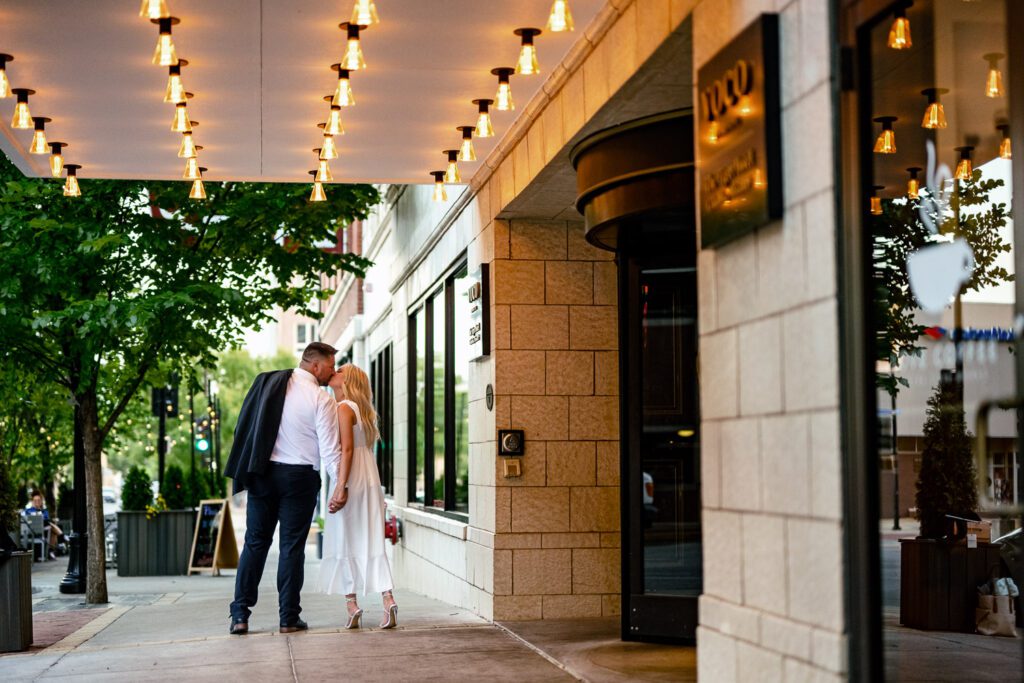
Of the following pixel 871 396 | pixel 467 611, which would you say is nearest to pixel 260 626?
pixel 467 611

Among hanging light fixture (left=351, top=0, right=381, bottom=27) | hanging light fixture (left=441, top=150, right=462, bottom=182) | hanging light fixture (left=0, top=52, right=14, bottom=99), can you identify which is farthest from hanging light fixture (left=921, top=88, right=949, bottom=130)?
hanging light fixture (left=0, top=52, right=14, bottom=99)

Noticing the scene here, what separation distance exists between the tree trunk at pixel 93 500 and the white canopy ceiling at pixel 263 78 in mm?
4332

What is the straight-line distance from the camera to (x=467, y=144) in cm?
918

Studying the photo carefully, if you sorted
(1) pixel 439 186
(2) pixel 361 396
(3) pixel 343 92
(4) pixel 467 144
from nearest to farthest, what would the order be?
(3) pixel 343 92 → (2) pixel 361 396 → (4) pixel 467 144 → (1) pixel 439 186

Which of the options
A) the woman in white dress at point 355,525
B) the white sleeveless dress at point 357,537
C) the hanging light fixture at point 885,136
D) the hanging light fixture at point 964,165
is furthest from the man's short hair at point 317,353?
the hanging light fixture at point 964,165

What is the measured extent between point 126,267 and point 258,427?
226 inches

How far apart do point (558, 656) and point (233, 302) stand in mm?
7055

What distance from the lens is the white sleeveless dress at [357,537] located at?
8789 millimetres

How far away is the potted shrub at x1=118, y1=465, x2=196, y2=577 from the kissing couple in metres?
10.8

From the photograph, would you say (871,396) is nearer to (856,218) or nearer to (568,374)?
(856,218)

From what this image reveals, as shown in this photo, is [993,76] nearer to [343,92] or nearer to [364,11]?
[364,11]

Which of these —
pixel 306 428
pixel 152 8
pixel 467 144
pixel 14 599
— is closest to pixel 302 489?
pixel 306 428

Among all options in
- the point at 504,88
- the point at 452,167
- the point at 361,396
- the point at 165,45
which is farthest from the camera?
the point at 452,167

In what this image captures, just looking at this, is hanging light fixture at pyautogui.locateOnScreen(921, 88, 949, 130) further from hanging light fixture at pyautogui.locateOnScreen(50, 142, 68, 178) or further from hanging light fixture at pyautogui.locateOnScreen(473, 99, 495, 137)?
hanging light fixture at pyautogui.locateOnScreen(50, 142, 68, 178)
